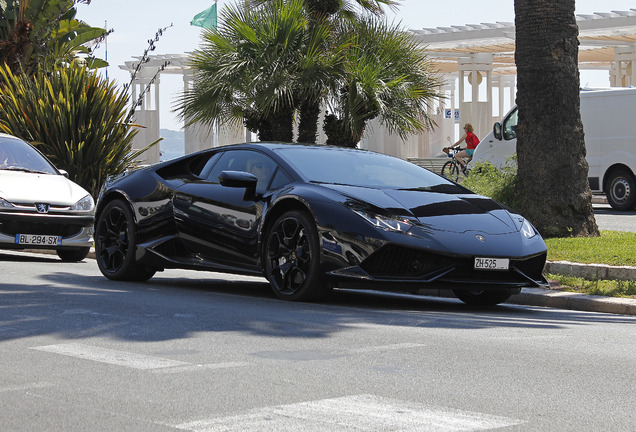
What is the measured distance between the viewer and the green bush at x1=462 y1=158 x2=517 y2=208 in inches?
545

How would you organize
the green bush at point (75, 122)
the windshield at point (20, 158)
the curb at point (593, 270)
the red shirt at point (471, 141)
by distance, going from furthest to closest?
the red shirt at point (471, 141) → the green bush at point (75, 122) → the windshield at point (20, 158) → the curb at point (593, 270)

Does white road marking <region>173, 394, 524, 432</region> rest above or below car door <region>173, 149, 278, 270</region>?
below

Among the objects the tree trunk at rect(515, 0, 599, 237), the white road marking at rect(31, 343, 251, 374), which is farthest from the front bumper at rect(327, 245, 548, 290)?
the tree trunk at rect(515, 0, 599, 237)

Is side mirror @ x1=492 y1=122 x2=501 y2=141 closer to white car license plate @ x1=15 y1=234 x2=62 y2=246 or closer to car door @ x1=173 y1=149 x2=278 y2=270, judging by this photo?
white car license plate @ x1=15 y1=234 x2=62 y2=246

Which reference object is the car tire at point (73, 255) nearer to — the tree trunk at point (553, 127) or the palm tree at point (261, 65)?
the tree trunk at point (553, 127)

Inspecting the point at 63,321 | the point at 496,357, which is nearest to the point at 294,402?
the point at 496,357

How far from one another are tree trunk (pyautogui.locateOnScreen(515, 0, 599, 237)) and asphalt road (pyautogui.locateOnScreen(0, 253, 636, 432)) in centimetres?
373

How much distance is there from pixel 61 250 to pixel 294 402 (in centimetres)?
929

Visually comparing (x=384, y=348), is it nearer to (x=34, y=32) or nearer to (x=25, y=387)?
(x=25, y=387)

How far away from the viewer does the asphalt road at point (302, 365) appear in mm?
4785

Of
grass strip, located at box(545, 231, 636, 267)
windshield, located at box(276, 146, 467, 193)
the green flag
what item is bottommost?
grass strip, located at box(545, 231, 636, 267)

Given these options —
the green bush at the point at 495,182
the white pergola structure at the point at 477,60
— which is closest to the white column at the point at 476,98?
the white pergola structure at the point at 477,60

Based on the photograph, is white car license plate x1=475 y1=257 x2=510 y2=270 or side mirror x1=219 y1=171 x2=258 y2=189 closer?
white car license plate x1=475 y1=257 x2=510 y2=270

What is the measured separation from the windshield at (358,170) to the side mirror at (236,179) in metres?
0.39
